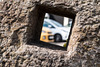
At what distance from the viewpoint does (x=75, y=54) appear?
1331mm

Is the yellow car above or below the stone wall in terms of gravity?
below

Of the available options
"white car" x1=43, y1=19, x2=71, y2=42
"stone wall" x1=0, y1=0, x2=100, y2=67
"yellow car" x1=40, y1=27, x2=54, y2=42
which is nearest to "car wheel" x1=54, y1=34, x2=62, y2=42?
"white car" x1=43, y1=19, x2=71, y2=42

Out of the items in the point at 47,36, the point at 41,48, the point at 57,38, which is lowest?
the point at 57,38

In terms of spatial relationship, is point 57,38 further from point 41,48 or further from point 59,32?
point 41,48

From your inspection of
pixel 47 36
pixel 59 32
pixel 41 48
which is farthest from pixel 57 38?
pixel 41 48

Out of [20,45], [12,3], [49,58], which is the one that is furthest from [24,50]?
[12,3]

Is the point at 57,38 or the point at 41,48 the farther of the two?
the point at 57,38

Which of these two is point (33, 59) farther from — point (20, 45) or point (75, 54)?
point (75, 54)

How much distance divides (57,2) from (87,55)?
0.54 metres

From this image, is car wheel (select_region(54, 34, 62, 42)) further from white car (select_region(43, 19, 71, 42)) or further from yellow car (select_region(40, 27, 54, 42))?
yellow car (select_region(40, 27, 54, 42))

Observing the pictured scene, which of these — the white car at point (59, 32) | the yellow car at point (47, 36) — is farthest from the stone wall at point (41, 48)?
the white car at point (59, 32)

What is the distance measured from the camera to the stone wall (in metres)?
1.33

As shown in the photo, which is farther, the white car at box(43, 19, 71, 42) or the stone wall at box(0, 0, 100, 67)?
the white car at box(43, 19, 71, 42)

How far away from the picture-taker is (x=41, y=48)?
142 centimetres
